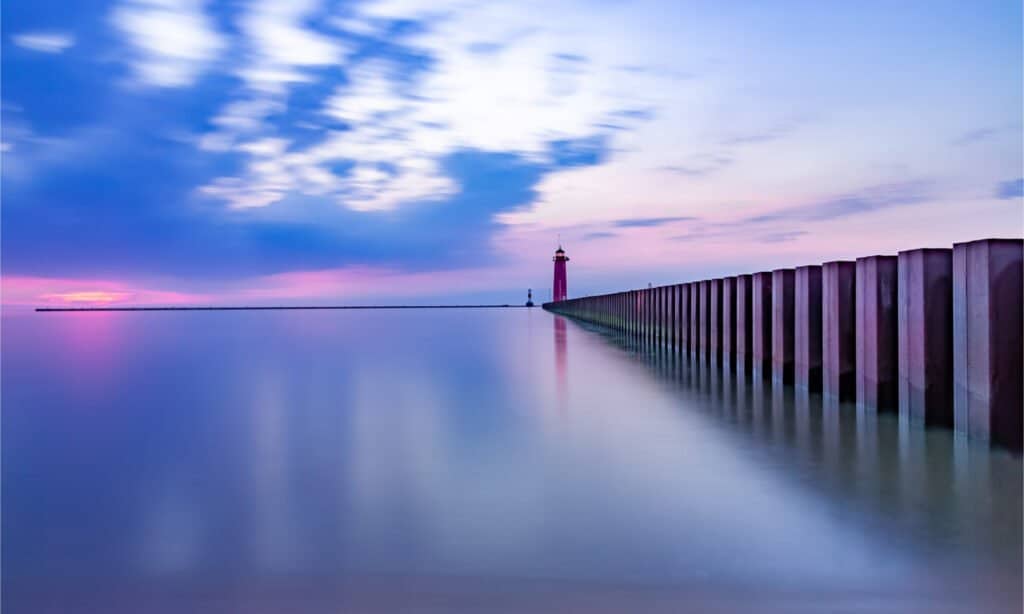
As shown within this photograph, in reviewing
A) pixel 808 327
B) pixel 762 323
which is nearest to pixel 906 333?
pixel 808 327

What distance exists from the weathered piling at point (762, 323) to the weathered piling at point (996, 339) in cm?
323

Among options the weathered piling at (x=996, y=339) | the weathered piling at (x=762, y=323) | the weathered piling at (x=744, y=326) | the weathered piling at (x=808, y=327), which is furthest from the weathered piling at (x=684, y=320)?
the weathered piling at (x=996, y=339)

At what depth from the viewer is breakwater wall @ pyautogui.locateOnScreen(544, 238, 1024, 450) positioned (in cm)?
346

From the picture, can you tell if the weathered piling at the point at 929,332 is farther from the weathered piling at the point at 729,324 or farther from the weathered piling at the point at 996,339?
the weathered piling at the point at 729,324

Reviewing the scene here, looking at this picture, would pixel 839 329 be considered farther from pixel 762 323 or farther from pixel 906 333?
pixel 762 323

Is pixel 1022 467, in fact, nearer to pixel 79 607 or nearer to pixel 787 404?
pixel 787 404

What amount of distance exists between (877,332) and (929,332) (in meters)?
0.49

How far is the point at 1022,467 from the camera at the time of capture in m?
3.17

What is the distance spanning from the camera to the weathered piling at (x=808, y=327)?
18.3 feet

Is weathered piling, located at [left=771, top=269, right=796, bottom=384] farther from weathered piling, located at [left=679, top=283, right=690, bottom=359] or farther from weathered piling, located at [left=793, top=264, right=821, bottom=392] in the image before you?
weathered piling, located at [left=679, top=283, right=690, bottom=359]

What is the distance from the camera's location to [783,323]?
249 inches

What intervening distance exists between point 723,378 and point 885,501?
4.64 metres

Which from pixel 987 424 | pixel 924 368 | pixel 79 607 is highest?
pixel 924 368

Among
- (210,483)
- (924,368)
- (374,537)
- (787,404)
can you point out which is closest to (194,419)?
(210,483)
